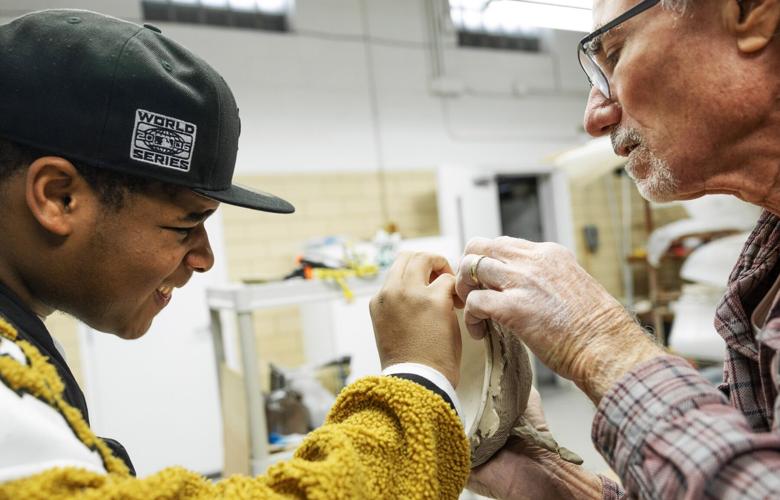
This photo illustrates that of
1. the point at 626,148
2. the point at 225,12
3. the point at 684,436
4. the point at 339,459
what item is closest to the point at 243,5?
the point at 225,12

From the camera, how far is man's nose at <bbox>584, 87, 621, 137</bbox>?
0.92 meters

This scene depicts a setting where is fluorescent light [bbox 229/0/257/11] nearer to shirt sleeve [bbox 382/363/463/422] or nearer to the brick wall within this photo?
the brick wall

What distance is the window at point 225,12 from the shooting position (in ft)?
13.0

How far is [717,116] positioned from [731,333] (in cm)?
35

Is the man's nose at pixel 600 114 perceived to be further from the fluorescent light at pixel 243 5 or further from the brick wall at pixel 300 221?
the fluorescent light at pixel 243 5

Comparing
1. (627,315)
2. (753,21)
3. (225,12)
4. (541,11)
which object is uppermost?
(225,12)

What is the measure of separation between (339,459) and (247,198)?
1.41 feet

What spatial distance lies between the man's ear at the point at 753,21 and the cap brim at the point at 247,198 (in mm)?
705

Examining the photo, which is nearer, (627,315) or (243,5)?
(627,315)

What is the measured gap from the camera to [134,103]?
0.72 meters

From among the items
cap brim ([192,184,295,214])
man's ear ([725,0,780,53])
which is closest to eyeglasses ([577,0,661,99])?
man's ear ([725,0,780,53])

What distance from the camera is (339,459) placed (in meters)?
0.64

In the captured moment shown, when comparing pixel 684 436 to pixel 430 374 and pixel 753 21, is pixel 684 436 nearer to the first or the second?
pixel 430 374

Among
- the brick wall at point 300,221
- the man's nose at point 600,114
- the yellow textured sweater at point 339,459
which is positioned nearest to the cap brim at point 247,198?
the yellow textured sweater at point 339,459
